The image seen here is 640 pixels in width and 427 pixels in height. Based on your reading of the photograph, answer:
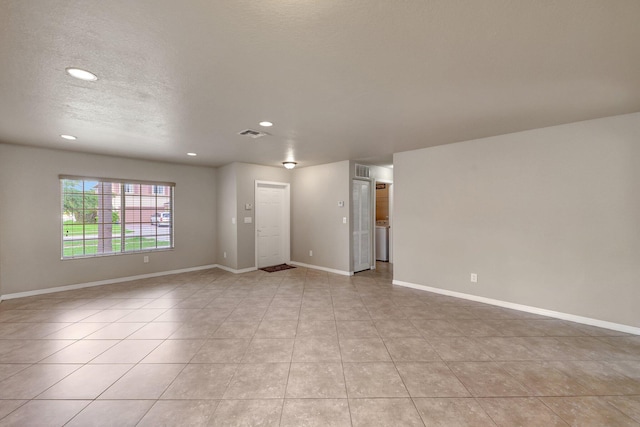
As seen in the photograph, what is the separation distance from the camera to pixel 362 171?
607cm

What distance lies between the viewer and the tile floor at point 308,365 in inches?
73.0

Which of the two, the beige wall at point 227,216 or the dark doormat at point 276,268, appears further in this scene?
the dark doormat at point 276,268

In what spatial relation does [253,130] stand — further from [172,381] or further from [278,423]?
[278,423]

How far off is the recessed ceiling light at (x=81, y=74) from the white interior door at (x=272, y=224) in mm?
4161

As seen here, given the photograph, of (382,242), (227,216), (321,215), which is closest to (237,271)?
(227,216)

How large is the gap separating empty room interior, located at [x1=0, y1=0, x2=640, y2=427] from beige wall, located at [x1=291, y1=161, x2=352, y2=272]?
91mm

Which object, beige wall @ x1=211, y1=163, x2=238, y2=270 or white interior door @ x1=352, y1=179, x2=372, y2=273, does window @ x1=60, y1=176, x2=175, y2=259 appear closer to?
beige wall @ x1=211, y1=163, x2=238, y2=270

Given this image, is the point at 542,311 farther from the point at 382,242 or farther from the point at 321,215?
the point at 321,215

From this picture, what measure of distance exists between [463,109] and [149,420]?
3.82 metres

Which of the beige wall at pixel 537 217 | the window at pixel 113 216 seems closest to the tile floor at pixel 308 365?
the beige wall at pixel 537 217

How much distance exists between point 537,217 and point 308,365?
3500mm

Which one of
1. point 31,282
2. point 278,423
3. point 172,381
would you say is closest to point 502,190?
point 278,423

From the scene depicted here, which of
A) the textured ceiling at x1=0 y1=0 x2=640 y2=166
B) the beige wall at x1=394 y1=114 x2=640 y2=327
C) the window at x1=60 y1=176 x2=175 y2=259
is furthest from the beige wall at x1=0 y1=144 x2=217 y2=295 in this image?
the beige wall at x1=394 y1=114 x2=640 y2=327

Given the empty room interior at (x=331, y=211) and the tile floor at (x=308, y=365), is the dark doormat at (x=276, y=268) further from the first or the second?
the tile floor at (x=308, y=365)
